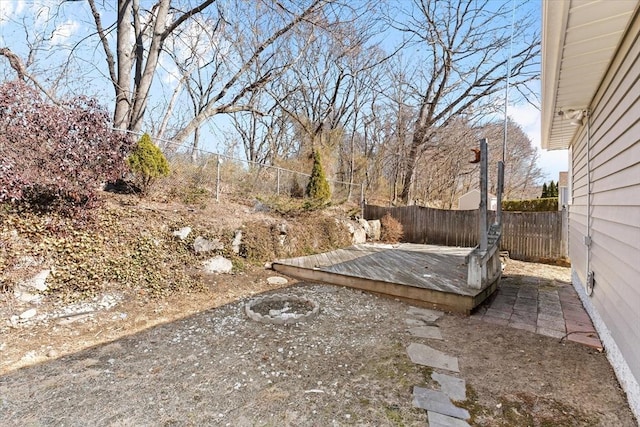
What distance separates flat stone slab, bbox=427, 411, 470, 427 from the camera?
1.80 m

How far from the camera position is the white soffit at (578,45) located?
1921 mm

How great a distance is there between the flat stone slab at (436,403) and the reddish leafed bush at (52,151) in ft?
15.3

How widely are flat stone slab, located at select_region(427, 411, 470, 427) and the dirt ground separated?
0.05m

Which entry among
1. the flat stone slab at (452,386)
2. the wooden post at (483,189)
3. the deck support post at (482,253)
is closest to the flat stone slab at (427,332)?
the flat stone slab at (452,386)

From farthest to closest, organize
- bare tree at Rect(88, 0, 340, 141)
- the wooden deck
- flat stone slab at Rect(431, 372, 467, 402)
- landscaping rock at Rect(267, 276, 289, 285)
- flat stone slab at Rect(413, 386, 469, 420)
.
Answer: bare tree at Rect(88, 0, 340, 141) → landscaping rock at Rect(267, 276, 289, 285) → the wooden deck → flat stone slab at Rect(431, 372, 467, 402) → flat stone slab at Rect(413, 386, 469, 420)

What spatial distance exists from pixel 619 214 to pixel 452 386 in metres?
1.89

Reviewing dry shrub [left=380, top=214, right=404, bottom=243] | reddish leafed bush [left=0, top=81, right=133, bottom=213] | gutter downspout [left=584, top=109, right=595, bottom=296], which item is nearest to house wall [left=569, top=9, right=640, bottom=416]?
gutter downspout [left=584, top=109, right=595, bottom=296]

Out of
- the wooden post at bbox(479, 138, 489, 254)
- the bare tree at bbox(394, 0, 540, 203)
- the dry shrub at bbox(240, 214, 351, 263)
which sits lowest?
the dry shrub at bbox(240, 214, 351, 263)

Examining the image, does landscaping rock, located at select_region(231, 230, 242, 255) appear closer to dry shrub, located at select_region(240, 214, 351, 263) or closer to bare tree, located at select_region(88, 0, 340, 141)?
dry shrub, located at select_region(240, 214, 351, 263)

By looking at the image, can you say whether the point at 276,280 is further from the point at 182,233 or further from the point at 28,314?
the point at 28,314

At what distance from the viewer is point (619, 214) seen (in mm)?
2301

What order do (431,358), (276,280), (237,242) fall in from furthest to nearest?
(237,242) < (276,280) < (431,358)

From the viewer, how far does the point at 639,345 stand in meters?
1.82

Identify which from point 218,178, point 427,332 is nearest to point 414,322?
point 427,332
